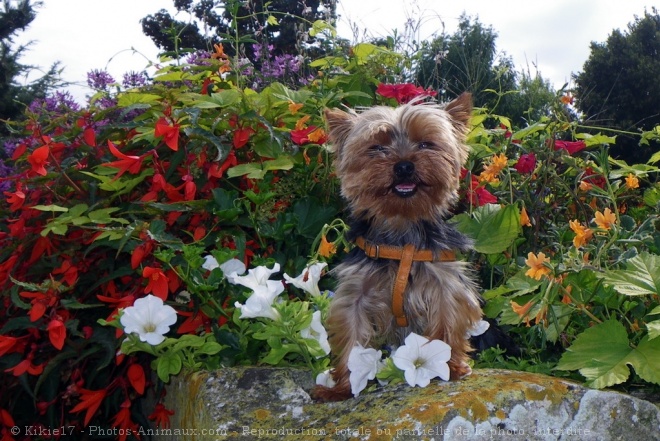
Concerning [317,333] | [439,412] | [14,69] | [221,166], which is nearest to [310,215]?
[221,166]

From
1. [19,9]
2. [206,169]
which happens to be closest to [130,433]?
[206,169]

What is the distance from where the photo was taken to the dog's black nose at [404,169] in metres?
3.11

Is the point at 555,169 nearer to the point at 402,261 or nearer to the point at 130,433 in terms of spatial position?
the point at 402,261

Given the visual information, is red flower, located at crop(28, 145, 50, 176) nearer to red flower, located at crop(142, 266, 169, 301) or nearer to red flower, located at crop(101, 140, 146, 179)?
red flower, located at crop(101, 140, 146, 179)

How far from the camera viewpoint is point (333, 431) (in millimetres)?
2646

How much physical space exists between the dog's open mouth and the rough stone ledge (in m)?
0.84

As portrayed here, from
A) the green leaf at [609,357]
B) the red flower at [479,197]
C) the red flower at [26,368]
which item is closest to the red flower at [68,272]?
the red flower at [26,368]

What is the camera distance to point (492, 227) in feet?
12.5

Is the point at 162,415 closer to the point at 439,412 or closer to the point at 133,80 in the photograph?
the point at 439,412

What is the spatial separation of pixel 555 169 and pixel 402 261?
79.0 inches

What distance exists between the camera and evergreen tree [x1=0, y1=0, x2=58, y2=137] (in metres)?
18.4

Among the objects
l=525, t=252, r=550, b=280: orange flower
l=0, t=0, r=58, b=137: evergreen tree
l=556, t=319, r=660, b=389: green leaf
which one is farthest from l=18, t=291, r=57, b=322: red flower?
l=0, t=0, r=58, b=137: evergreen tree

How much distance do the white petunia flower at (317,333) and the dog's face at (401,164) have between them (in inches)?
21.7

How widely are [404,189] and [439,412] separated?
3.44 feet
